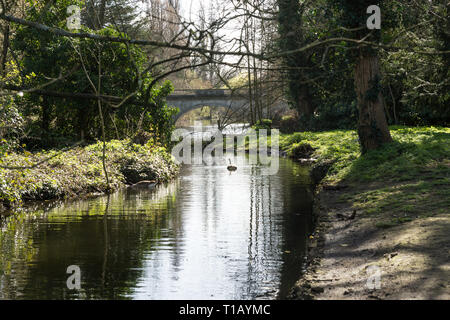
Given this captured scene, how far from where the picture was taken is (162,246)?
9266 millimetres

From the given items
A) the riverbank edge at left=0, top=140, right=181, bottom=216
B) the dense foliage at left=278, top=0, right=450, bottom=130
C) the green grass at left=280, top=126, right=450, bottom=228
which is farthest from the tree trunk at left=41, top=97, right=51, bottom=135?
the green grass at left=280, top=126, right=450, bottom=228

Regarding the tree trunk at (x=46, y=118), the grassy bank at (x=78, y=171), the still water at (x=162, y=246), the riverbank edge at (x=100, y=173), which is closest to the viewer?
the still water at (x=162, y=246)

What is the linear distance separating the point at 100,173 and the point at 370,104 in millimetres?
8124

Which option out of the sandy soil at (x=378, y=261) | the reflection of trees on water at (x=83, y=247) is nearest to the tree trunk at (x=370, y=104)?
the reflection of trees on water at (x=83, y=247)

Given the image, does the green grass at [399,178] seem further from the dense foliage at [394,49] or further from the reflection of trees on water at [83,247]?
the reflection of trees on water at [83,247]

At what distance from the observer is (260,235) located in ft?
32.9

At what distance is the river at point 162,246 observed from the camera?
6.89m

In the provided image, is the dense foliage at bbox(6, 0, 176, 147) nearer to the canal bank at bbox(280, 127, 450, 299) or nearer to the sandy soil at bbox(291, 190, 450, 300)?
the canal bank at bbox(280, 127, 450, 299)

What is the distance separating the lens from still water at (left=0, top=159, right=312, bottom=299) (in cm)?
689

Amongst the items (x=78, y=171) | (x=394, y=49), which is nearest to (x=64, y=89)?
(x=78, y=171)

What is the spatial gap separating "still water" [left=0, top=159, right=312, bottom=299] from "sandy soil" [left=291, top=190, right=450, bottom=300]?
52 centimetres

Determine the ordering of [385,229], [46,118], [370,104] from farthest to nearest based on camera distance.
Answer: [46,118]
[370,104]
[385,229]

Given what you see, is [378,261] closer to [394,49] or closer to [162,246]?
[162,246]

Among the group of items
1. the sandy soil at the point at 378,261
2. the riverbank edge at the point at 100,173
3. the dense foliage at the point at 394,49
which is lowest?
the sandy soil at the point at 378,261
